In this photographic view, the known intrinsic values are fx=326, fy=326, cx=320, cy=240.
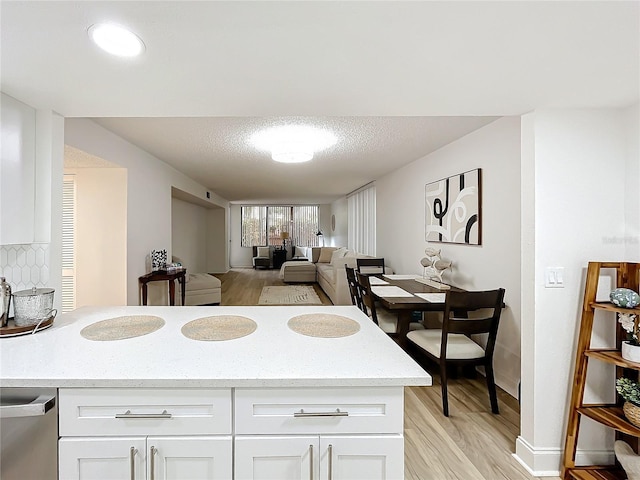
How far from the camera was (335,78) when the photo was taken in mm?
1504

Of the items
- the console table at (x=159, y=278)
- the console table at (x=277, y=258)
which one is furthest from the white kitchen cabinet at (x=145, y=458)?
the console table at (x=277, y=258)

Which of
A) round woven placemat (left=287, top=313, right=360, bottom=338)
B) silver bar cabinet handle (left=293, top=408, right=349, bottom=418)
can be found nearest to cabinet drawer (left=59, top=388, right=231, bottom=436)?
silver bar cabinet handle (left=293, top=408, right=349, bottom=418)

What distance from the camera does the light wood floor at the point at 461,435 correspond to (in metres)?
1.87

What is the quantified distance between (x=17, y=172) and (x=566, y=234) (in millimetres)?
2991

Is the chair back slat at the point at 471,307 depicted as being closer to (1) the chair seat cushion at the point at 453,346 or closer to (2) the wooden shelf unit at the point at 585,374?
(1) the chair seat cushion at the point at 453,346

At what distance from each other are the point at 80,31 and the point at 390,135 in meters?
2.79

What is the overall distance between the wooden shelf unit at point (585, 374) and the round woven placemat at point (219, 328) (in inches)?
70.1

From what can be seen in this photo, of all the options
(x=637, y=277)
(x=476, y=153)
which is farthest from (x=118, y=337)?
(x=476, y=153)

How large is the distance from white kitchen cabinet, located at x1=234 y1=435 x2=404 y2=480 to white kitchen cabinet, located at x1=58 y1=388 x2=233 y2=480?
7 centimetres

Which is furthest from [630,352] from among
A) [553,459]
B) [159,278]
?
[159,278]

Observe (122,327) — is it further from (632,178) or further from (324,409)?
(632,178)

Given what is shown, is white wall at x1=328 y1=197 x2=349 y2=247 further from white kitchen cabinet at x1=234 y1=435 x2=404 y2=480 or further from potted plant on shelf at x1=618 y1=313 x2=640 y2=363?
white kitchen cabinet at x1=234 y1=435 x2=404 y2=480

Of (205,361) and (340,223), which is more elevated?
(340,223)

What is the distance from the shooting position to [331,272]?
21.1ft
